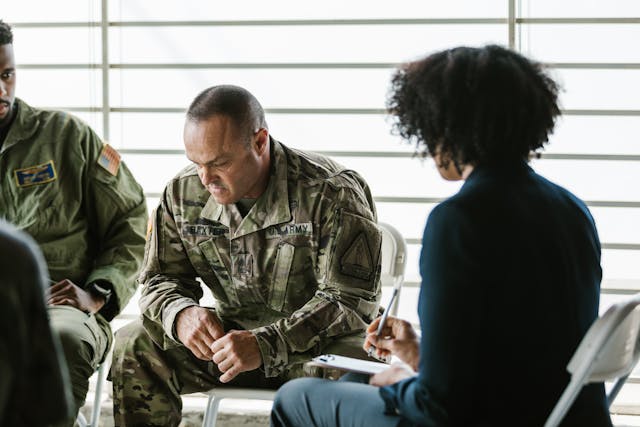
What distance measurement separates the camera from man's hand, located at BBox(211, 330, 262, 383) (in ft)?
9.02

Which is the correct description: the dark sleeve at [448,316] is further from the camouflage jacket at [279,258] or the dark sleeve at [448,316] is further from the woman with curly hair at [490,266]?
the camouflage jacket at [279,258]

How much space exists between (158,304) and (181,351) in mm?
172

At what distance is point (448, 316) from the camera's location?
176 cm

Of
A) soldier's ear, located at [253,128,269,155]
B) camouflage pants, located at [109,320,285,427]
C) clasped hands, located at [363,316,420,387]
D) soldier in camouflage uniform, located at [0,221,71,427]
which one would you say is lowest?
camouflage pants, located at [109,320,285,427]

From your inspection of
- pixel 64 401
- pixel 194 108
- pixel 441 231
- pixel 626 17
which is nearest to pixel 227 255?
pixel 194 108

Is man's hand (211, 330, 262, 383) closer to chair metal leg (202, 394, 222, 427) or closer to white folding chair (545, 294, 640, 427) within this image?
chair metal leg (202, 394, 222, 427)

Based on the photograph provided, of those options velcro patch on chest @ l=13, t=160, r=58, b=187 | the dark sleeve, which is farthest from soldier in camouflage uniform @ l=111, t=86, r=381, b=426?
the dark sleeve

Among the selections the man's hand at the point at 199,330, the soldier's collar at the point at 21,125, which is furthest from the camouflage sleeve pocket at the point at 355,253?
the soldier's collar at the point at 21,125

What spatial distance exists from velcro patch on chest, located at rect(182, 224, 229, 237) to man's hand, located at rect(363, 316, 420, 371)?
91 cm

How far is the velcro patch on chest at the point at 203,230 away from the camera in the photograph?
3074 mm

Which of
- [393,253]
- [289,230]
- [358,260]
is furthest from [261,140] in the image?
[393,253]

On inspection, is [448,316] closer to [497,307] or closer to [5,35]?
[497,307]

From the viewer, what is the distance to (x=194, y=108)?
2994 millimetres

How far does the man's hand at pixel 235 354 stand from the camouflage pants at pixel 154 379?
19 centimetres
